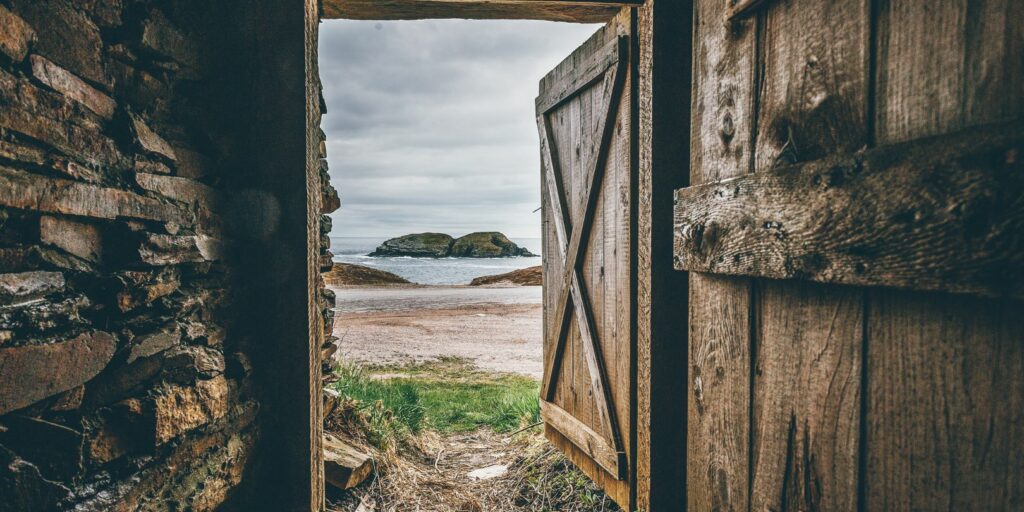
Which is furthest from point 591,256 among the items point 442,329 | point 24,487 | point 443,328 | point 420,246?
point 420,246

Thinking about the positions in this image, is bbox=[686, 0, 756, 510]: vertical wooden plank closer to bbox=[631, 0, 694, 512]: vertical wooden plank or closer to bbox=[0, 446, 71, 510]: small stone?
bbox=[631, 0, 694, 512]: vertical wooden plank

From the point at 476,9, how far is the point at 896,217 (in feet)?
6.31

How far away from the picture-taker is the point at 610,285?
2748 millimetres

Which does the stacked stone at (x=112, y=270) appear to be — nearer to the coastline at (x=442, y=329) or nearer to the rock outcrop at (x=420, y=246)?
the coastline at (x=442, y=329)

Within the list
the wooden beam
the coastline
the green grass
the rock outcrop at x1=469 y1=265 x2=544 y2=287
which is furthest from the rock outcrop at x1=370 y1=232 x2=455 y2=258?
the wooden beam

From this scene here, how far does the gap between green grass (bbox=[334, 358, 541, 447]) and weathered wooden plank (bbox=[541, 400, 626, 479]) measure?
104cm

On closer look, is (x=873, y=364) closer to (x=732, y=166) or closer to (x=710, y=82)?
(x=732, y=166)

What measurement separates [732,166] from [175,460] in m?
1.78

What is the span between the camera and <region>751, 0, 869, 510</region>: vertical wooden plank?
107 centimetres

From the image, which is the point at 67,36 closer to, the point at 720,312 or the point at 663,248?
the point at 720,312

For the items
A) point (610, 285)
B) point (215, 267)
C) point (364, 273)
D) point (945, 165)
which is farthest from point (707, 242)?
point (364, 273)

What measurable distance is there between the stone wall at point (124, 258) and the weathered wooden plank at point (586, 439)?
62.8 inches

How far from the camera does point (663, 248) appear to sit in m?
2.15

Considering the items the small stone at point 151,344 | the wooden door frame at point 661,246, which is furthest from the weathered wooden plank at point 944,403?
the small stone at point 151,344
